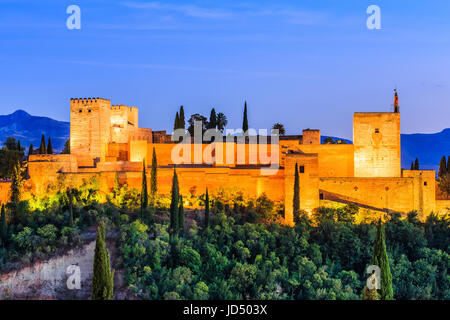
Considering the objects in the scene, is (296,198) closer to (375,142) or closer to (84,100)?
(375,142)

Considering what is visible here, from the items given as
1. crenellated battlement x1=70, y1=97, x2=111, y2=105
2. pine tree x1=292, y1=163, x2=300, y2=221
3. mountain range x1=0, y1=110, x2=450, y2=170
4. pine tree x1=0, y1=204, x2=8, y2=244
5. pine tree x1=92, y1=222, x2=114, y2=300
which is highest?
mountain range x1=0, y1=110, x2=450, y2=170

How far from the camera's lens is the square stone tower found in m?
27.6

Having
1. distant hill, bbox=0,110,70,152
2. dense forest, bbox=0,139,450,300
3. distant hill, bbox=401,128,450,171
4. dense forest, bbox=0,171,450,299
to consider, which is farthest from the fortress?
distant hill, bbox=0,110,70,152

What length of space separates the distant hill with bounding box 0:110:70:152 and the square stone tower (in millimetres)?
104558

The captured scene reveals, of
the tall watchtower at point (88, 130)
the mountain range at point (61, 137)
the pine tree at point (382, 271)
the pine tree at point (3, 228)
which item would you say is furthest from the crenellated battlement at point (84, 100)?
the mountain range at point (61, 137)

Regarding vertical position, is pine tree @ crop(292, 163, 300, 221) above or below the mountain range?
below

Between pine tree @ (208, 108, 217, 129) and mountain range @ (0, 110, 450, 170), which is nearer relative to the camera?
pine tree @ (208, 108, 217, 129)

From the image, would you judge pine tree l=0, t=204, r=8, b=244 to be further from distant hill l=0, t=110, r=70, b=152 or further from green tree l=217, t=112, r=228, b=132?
distant hill l=0, t=110, r=70, b=152

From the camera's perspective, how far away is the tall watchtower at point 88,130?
29891 mm

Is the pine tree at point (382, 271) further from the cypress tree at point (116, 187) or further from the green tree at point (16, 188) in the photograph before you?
the green tree at point (16, 188)

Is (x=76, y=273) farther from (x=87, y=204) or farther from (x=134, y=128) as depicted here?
(x=134, y=128)

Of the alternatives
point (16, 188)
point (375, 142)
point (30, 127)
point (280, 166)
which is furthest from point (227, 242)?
point (30, 127)

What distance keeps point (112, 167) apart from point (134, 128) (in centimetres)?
534
